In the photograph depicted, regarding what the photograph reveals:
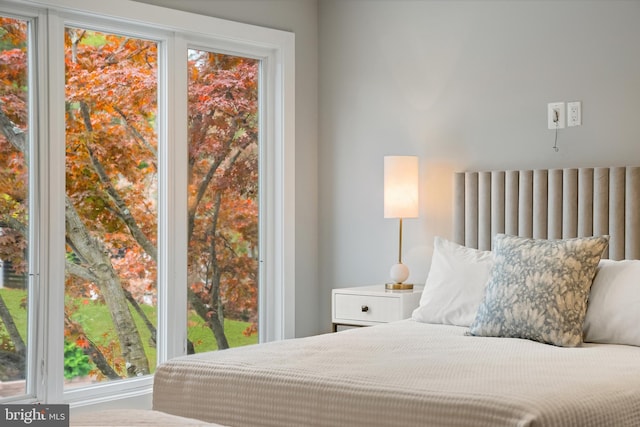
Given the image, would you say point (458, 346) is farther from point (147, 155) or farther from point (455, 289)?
point (147, 155)

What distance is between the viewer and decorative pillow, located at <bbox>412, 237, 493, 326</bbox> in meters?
3.66

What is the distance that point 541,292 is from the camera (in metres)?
3.26

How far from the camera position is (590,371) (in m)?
2.60

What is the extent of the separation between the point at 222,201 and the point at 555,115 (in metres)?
1.81

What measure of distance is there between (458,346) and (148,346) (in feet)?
6.29

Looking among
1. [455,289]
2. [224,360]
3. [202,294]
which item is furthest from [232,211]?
[224,360]

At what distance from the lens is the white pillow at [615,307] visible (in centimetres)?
319

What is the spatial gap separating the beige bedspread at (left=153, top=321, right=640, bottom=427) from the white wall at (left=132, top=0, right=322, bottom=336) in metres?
1.84

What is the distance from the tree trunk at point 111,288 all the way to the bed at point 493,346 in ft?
4.38

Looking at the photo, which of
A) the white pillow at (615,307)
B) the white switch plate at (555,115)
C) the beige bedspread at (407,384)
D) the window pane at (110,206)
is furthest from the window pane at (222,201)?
the white pillow at (615,307)

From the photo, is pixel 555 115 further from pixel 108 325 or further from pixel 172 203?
pixel 108 325
